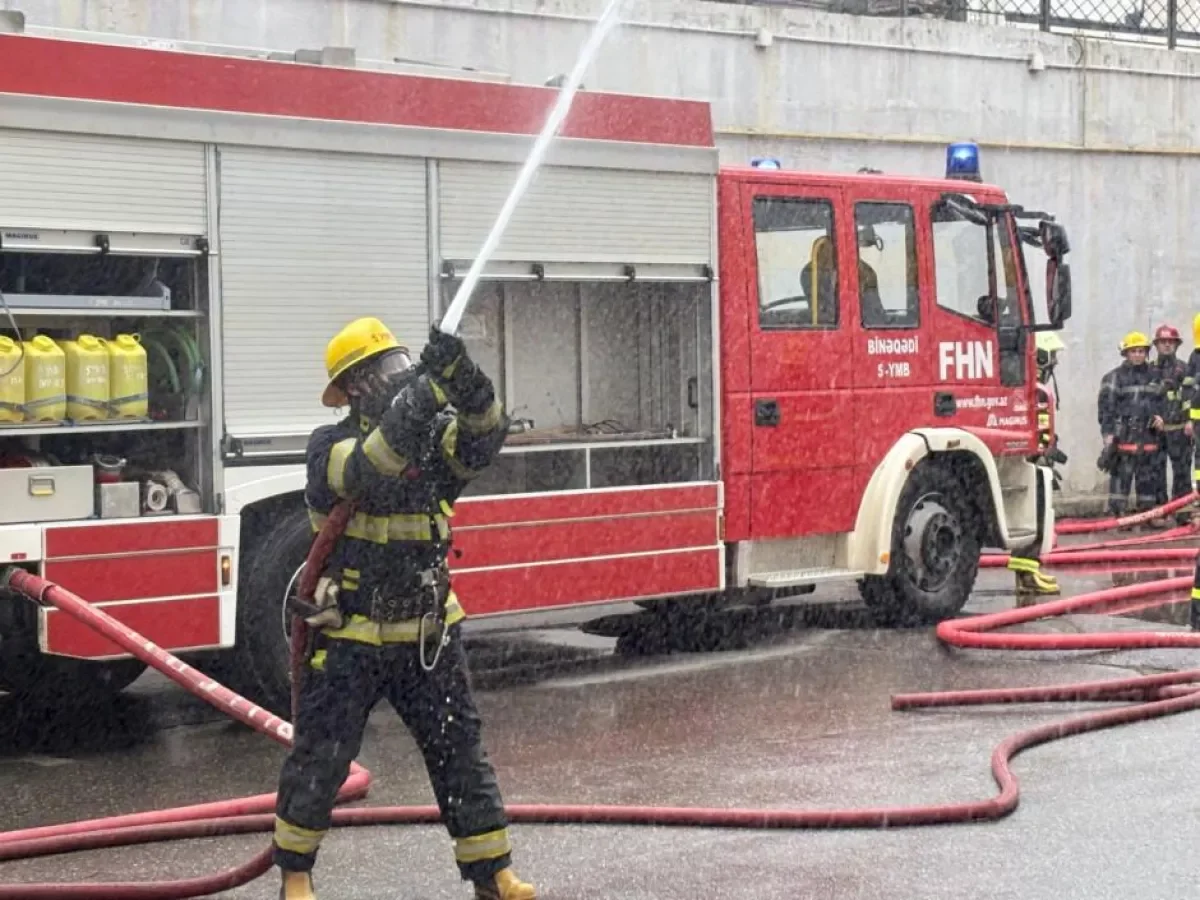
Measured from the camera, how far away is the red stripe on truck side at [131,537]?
24.7ft

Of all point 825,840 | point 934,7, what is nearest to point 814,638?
point 825,840

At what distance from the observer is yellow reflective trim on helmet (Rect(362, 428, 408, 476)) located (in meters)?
5.12

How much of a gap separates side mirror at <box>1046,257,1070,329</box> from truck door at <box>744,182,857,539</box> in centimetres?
112

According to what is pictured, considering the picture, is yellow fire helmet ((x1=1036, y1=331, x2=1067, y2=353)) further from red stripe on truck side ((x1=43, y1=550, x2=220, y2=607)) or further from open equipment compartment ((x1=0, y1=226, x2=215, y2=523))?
red stripe on truck side ((x1=43, y1=550, x2=220, y2=607))

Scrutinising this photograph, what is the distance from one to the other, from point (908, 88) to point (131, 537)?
1084 cm

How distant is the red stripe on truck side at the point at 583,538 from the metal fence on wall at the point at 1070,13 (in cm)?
761

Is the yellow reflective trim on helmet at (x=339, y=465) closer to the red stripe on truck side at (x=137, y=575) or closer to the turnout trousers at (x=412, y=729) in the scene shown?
the turnout trousers at (x=412, y=729)

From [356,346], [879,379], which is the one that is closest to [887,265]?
[879,379]

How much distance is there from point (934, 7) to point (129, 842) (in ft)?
45.0

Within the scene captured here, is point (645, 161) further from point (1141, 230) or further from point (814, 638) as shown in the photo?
point (1141, 230)

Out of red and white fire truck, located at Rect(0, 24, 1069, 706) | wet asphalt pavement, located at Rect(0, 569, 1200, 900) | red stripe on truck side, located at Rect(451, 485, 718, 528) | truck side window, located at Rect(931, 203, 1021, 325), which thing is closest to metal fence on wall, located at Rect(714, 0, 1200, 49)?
truck side window, located at Rect(931, 203, 1021, 325)

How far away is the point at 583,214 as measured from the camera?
924cm

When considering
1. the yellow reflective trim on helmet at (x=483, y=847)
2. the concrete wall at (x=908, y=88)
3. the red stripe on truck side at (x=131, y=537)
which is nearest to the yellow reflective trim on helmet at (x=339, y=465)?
the yellow reflective trim on helmet at (x=483, y=847)

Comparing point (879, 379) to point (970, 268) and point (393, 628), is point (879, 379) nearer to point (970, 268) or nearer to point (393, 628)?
point (970, 268)
